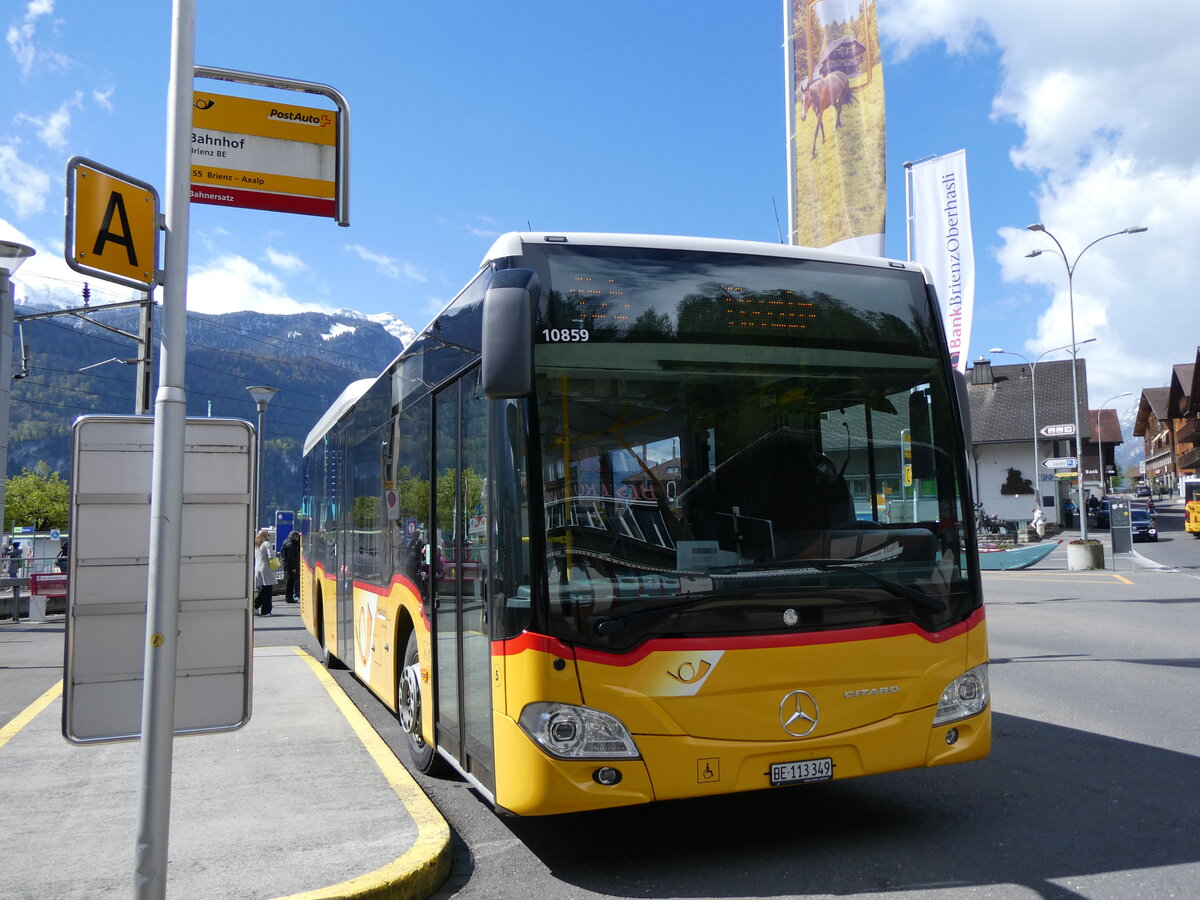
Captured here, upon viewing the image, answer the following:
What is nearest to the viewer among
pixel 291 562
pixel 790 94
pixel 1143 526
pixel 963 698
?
pixel 963 698

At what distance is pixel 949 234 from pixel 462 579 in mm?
16795

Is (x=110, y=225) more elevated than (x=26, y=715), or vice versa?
(x=110, y=225)

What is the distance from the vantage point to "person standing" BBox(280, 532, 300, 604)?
2530 centimetres

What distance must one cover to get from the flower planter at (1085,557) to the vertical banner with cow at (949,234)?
1252cm

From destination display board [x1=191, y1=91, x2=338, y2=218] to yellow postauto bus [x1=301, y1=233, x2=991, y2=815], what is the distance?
3.00ft

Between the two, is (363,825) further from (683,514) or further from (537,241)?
(537,241)

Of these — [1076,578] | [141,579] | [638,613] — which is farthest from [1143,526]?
[141,579]

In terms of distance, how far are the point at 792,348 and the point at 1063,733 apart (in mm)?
4210

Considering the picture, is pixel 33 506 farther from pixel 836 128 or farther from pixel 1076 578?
pixel 836 128

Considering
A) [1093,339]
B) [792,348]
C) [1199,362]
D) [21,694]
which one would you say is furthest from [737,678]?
[1199,362]

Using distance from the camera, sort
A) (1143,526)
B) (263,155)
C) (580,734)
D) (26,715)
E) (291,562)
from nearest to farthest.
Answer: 1. (580,734)
2. (263,155)
3. (26,715)
4. (291,562)
5. (1143,526)

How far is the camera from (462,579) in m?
5.61

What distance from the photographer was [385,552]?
25.6ft

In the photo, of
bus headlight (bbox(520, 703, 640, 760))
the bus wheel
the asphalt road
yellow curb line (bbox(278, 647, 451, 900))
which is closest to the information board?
yellow curb line (bbox(278, 647, 451, 900))
